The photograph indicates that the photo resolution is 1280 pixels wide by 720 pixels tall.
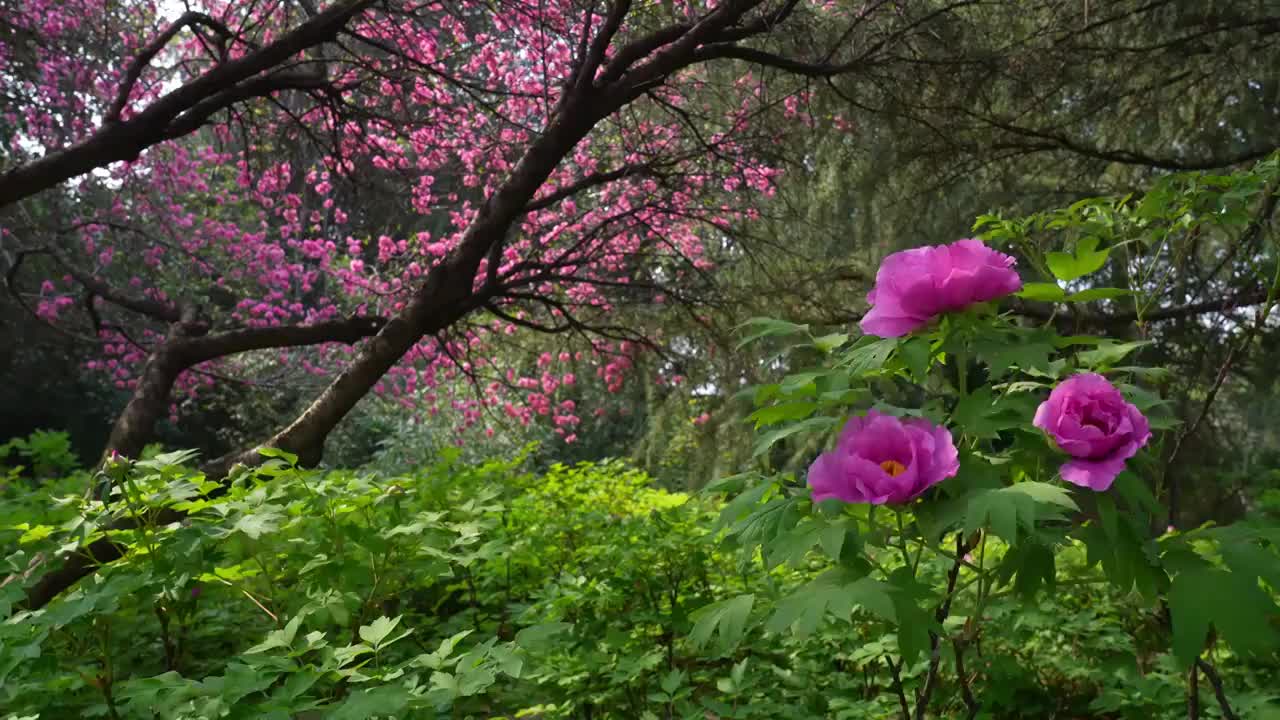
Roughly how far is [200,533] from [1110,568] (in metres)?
1.83

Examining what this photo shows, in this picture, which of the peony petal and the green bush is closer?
the peony petal

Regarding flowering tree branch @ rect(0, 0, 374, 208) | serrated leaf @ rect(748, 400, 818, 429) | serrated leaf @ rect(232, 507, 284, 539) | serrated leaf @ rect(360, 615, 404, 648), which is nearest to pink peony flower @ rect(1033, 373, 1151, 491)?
serrated leaf @ rect(748, 400, 818, 429)

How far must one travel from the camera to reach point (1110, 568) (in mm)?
1352

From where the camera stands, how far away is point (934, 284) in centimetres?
131

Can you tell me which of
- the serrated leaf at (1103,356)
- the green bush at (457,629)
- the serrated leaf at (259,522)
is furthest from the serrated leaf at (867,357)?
the serrated leaf at (259,522)

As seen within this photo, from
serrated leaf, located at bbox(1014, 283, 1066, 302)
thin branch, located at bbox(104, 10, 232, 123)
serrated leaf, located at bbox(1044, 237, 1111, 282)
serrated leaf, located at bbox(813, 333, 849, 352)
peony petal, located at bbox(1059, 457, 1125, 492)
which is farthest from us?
thin branch, located at bbox(104, 10, 232, 123)

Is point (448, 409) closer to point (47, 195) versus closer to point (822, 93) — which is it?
point (47, 195)

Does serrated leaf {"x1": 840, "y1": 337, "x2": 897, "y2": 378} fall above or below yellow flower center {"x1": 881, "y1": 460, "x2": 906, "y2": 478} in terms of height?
above

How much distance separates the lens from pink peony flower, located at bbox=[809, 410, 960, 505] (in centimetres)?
125

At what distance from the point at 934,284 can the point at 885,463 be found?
0.27 m

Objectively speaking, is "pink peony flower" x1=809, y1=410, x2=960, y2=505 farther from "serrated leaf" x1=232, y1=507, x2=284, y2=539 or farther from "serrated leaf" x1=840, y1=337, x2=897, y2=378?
"serrated leaf" x1=232, y1=507, x2=284, y2=539

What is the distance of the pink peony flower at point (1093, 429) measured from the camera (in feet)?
4.07

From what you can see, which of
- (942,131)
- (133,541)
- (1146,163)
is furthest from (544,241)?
(133,541)

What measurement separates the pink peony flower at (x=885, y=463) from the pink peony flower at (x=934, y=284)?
6.2 inches
